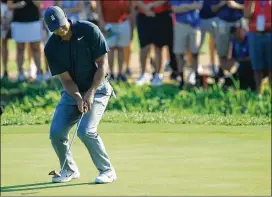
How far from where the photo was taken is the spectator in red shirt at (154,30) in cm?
1705

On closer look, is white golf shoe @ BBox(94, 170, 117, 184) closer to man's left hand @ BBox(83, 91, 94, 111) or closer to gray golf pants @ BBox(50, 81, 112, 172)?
gray golf pants @ BBox(50, 81, 112, 172)

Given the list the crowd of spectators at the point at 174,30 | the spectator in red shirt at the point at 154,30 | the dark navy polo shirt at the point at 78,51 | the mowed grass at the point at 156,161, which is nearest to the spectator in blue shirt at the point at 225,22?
the crowd of spectators at the point at 174,30

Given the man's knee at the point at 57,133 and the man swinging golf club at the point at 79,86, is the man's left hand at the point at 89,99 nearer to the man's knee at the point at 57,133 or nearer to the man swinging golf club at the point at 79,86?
the man swinging golf club at the point at 79,86

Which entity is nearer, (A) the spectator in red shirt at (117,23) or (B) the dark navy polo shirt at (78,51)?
(B) the dark navy polo shirt at (78,51)

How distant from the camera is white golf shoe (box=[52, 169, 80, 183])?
31.1ft

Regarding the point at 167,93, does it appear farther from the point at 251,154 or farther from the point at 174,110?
the point at 251,154

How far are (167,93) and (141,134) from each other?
13.2 feet

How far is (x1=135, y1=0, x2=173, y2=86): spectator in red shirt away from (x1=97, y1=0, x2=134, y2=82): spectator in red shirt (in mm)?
210

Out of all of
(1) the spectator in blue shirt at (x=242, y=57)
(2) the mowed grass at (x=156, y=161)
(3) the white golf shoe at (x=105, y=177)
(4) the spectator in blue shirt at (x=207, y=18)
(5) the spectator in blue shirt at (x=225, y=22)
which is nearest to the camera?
(2) the mowed grass at (x=156, y=161)

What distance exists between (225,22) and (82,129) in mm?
7301

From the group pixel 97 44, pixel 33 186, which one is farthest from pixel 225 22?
pixel 33 186

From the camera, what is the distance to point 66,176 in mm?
9531

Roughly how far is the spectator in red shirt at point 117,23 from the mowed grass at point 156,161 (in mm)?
4786

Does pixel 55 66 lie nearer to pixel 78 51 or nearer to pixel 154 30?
pixel 78 51
